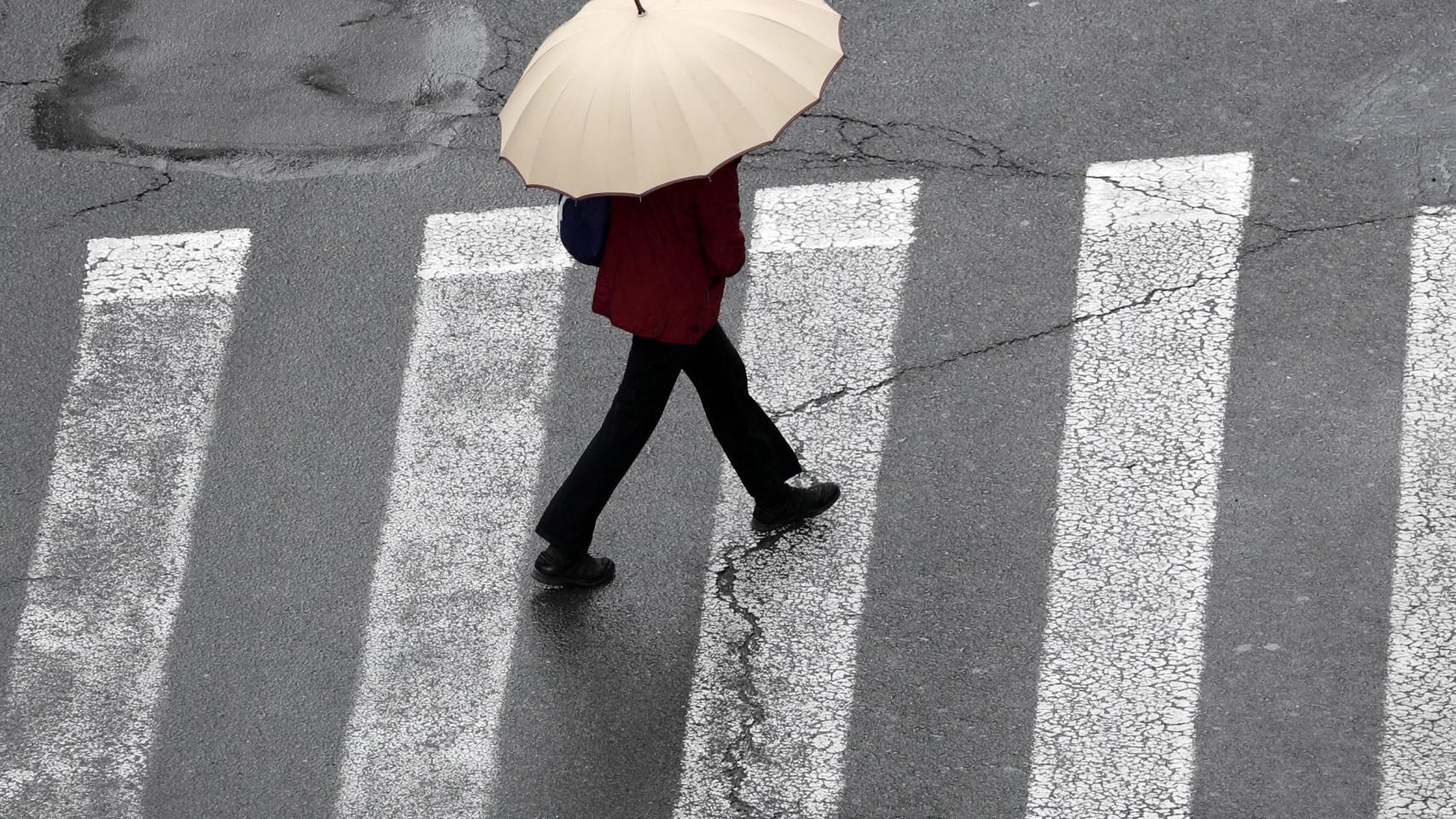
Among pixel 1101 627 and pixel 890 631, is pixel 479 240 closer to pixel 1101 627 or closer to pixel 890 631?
pixel 890 631

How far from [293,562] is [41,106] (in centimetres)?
307

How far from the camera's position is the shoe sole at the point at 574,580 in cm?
635

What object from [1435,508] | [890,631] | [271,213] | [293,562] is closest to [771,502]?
[890,631]

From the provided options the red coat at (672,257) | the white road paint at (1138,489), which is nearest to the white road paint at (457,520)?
the red coat at (672,257)

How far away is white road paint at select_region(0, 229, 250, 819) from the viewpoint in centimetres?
607

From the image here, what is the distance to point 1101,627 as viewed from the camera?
5.99 m

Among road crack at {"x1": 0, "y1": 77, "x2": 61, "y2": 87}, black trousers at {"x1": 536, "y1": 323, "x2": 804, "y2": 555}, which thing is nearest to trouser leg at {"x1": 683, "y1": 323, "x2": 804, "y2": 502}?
black trousers at {"x1": 536, "y1": 323, "x2": 804, "y2": 555}

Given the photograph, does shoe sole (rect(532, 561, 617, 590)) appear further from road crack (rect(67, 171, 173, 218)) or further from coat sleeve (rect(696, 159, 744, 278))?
road crack (rect(67, 171, 173, 218))

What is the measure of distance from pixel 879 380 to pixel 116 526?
2.88 meters

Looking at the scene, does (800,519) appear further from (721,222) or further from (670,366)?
(721,222)

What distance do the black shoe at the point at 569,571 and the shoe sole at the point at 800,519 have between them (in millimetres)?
548

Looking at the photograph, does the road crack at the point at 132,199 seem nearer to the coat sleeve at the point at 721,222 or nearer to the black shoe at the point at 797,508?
the black shoe at the point at 797,508

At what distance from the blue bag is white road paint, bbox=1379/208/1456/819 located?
9.23ft

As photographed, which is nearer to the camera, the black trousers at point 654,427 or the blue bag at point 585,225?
the blue bag at point 585,225
